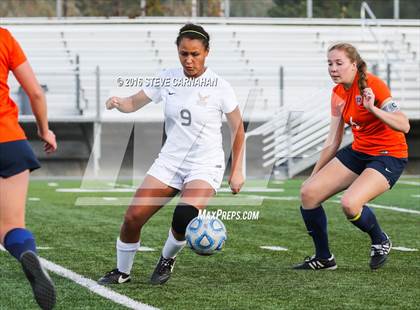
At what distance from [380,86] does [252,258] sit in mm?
1868

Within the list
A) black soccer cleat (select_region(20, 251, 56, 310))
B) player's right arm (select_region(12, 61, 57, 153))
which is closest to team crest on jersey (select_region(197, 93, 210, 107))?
player's right arm (select_region(12, 61, 57, 153))

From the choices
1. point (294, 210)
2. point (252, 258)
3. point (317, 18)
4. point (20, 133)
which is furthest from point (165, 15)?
point (20, 133)

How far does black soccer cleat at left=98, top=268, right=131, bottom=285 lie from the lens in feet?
23.4

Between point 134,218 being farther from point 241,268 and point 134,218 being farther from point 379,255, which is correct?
point 379,255

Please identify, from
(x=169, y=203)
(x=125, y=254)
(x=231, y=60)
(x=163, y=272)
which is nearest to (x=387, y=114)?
(x=163, y=272)

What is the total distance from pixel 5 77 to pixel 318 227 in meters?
3.40

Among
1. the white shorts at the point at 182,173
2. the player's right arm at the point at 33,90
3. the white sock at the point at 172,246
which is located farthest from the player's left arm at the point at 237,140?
the player's right arm at the point at 33,90

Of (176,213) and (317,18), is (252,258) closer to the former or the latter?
(176,213)

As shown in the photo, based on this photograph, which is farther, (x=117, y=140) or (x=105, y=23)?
(x=105, y=23)

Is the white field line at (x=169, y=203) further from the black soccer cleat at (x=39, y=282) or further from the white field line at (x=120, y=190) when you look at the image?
the black soccer cleat at (x=39, y=282)

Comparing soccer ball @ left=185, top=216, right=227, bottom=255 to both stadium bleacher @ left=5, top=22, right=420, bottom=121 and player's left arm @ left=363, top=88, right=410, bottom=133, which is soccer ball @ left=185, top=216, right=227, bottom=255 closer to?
player's left arm @ left=363, top=88, right=410, bottom=133

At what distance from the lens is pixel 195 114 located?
7.05m

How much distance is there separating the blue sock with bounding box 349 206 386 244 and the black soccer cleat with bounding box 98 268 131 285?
1.80 metres

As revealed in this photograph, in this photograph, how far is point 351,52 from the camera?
7.78 m
